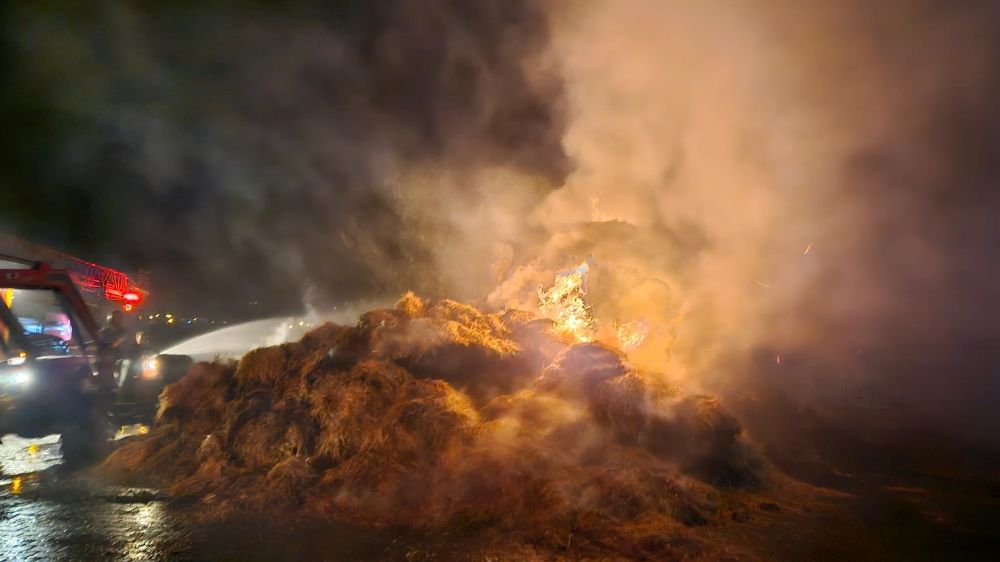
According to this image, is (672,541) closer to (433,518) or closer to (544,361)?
(433,518)

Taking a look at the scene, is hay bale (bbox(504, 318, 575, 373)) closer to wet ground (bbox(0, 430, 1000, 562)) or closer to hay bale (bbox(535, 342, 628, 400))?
hay bale (bbox(535, 342, 628, 400))

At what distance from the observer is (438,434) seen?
23.2 ft

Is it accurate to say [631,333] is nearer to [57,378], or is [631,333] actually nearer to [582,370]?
[582,370]

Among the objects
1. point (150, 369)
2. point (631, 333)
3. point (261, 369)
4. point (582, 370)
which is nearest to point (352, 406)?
point (261, 369)

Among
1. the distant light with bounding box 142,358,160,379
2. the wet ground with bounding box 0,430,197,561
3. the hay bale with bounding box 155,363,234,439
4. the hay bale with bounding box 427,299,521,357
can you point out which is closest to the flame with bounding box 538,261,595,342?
the hay bale with bounding box 427,299,521,357

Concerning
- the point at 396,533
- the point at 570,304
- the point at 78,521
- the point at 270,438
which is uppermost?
the point at 570,304

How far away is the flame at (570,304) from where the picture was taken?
33.9 ft

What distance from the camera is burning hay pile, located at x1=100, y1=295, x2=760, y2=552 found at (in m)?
6.00

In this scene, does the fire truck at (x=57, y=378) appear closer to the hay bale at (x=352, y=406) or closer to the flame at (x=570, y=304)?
the hay bale at (x=352, y=406)

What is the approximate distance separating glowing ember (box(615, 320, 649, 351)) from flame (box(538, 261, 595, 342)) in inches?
23.7

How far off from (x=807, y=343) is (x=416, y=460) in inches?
398

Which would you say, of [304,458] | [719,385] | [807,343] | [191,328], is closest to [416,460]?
[304,458]

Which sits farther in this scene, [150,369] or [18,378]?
[150,369]

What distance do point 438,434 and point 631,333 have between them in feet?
16.4
